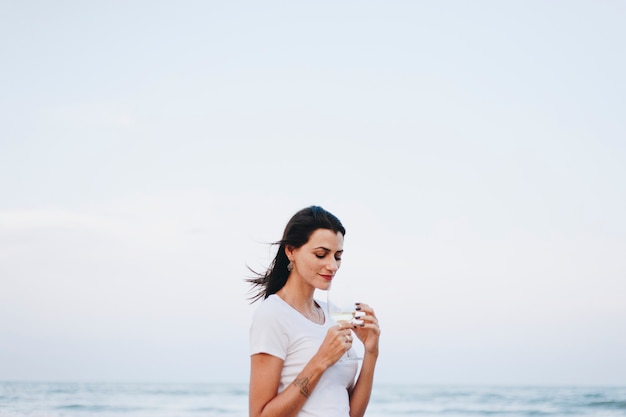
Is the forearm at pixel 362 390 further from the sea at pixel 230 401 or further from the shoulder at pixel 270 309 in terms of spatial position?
the sea at pixel 230 401

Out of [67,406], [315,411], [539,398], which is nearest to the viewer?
[315,411]

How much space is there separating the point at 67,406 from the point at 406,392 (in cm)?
1319

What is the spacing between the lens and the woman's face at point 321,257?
3713mm

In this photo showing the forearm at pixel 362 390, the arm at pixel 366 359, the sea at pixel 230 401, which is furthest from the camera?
the sea at pixel 230 401

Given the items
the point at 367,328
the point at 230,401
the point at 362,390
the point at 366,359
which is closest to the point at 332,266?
the point at 367,328

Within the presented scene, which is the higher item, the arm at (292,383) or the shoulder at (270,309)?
the shoulder at (270,309)

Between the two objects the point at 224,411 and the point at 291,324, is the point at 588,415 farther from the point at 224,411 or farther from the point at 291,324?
the point at 291,324

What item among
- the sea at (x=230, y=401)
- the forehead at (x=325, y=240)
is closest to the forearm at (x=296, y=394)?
the forehead at (x=325, y=240)

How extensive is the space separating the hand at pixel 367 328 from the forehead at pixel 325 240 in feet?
0.94

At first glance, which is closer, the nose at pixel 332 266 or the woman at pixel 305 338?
the woman at pixel 305 338

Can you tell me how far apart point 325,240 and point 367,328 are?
1.47 ft

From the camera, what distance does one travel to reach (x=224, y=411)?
23828mm

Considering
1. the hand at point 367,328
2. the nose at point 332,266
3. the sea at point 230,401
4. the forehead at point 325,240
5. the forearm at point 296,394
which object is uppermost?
the forehead at point 325,240

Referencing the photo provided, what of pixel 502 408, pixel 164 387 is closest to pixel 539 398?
pixel 502 408
